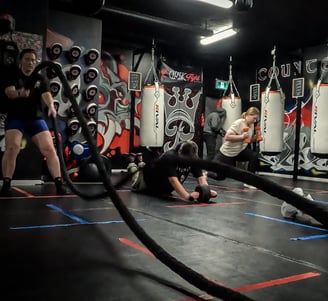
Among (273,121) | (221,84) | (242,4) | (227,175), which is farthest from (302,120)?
(227,175)

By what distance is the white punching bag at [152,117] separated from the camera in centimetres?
812

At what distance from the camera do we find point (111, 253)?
2225 millimetres

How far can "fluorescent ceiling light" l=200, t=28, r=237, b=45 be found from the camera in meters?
7.90

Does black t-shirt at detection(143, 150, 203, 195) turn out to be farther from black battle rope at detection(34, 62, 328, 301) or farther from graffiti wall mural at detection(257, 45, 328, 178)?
graffiti wall mural at detection(257, 45, 328, 178)

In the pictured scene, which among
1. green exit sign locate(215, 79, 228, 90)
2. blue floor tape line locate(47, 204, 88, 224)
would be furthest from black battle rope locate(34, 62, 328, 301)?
green exit sign locate(215, 79, 228, 90)

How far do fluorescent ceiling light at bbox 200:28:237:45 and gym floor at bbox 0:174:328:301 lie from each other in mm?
5022

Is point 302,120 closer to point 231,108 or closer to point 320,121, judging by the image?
point 231,108

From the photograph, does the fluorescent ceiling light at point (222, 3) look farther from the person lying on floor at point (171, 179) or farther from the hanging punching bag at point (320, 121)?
the person lying on floor at point (171, 179)

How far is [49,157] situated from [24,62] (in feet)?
4.02

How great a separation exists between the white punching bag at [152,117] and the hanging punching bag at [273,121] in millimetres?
2207

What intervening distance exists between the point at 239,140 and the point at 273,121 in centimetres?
227

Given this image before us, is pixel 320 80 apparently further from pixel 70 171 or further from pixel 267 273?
pixel 267 273

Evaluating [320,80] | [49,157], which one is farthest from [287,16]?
[49,157]

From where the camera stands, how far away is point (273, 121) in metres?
7.94
